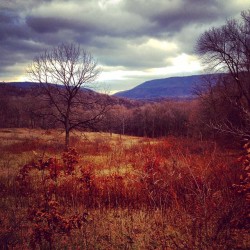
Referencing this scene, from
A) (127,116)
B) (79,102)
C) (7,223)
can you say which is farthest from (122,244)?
(127,116)

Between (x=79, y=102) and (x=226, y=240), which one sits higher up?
(x=79, y=102)

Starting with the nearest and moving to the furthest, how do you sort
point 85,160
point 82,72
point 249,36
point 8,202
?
point 8,202, point 85,160, point 82,72, point 249,36

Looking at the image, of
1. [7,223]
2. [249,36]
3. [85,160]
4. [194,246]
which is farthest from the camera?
[249,36]

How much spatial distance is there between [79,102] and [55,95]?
1.88 metres

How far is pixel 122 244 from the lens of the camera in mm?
5047

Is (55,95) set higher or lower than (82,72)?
lower

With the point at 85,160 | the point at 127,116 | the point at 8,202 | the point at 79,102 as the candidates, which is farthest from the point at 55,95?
the point at 127,116

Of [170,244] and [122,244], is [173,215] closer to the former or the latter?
[170,244]

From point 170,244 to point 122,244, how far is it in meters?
0.90

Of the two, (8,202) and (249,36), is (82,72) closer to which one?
(8,202)

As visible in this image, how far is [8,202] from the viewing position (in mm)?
Answer: 7488

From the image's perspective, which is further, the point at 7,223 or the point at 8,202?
the point at 8,202

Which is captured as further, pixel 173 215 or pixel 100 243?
pixel 173 215

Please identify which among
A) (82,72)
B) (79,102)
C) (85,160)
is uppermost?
(82,72)
